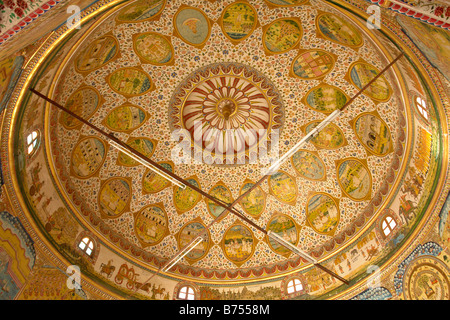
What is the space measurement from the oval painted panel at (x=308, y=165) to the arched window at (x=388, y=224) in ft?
10.9

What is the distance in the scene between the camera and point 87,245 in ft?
51.8

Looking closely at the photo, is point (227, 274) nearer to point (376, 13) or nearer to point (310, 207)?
point (310, 207)

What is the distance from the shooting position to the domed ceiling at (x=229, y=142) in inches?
534

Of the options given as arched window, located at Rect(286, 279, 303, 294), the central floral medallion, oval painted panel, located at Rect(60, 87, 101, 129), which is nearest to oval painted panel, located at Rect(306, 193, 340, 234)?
arched window, located at Rect(286, 279, 303, 294)

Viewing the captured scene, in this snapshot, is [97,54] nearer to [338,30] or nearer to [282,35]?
[282,35]

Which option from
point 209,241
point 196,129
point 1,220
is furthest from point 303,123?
point 1,220

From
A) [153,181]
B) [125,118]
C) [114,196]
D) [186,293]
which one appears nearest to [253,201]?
[153,181]

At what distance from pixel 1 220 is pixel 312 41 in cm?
1204

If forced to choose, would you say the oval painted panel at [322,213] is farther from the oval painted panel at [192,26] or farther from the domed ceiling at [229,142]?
the oval painted panel at [192,26]

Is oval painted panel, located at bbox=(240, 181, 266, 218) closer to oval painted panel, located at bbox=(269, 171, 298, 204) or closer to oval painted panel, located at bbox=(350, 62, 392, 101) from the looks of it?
oval painted panel, located at bbox=(269, 171, 298, 204)

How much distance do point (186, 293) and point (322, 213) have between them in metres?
6.93

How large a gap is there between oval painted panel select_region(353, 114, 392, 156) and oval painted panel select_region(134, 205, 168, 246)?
9.29 meters

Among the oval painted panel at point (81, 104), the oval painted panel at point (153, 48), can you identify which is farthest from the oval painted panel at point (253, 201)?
the oval painted panel at point (81, 104)

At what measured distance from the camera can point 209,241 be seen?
18.4m
